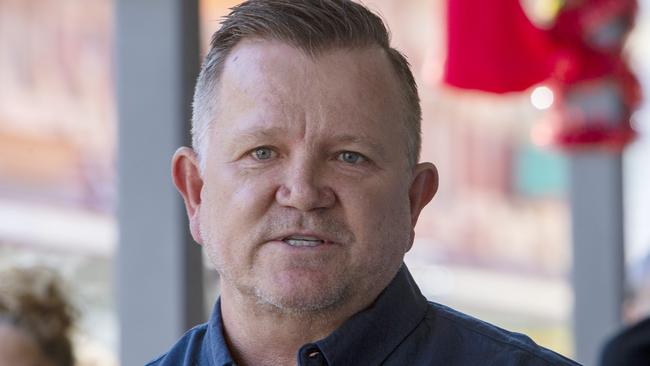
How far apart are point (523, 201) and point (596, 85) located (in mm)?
4313

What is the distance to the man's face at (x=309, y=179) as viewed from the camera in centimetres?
131

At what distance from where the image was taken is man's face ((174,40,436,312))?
131 cm

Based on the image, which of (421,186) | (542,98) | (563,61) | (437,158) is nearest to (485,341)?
(421,186)

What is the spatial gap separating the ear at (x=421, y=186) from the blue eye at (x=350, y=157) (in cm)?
11

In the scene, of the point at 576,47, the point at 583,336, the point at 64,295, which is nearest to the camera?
the point at 64,295

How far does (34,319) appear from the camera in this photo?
2.24m

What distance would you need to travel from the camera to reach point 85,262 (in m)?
6.53

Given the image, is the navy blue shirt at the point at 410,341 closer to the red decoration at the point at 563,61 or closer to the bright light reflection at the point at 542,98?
the red decoration at the point at 563,61

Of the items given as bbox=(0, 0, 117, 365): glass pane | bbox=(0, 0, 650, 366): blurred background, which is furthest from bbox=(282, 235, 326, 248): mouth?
bbox=(0, 0, 117, 365): glass pane

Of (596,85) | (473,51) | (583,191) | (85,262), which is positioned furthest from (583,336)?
(85,262)

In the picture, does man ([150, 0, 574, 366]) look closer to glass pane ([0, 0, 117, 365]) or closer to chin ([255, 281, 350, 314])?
chin ([255, 281, 350, 314])

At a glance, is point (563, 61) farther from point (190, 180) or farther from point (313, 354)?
point (313, 354)

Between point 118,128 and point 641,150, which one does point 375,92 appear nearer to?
point 118,128

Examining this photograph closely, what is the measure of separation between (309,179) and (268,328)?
17cm
